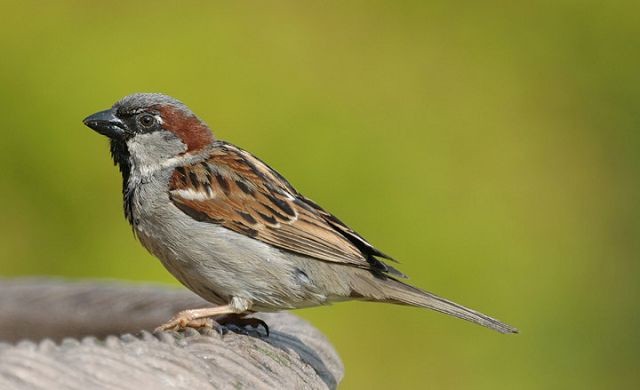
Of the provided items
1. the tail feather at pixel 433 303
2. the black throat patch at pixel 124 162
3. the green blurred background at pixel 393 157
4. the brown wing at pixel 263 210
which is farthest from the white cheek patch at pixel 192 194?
the green blurred background at pixel 393 157

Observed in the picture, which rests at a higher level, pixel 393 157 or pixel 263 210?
pixel 393 157

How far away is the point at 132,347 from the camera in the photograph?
2.10 m

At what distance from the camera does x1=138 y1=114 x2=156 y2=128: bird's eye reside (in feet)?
10.9

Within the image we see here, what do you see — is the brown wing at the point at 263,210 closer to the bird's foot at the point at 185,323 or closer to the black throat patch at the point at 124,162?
the black throat patch at the point at 124,162

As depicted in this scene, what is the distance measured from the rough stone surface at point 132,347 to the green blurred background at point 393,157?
141cm

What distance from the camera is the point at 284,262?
305 centimetres

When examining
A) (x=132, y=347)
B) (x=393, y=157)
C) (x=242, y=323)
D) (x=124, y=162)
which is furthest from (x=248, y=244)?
(x=393, y=157)

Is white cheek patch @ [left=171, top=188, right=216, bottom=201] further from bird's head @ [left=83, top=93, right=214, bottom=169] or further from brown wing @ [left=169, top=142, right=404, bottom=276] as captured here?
bird's head @ [left=83, top=93, right=214, bottom=169]

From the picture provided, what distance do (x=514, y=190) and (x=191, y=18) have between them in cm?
152

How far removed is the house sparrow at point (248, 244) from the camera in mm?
3014

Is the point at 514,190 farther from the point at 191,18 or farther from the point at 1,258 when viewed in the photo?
the point at 1,258

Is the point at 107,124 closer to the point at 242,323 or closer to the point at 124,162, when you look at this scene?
the point at 124,162

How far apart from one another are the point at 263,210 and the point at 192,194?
19 centimetres

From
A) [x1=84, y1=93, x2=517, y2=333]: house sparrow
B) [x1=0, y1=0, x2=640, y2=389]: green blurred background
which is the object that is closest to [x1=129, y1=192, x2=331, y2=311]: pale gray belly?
[x1=84, y1=93, x2=517, y2=333]: house sparrow
